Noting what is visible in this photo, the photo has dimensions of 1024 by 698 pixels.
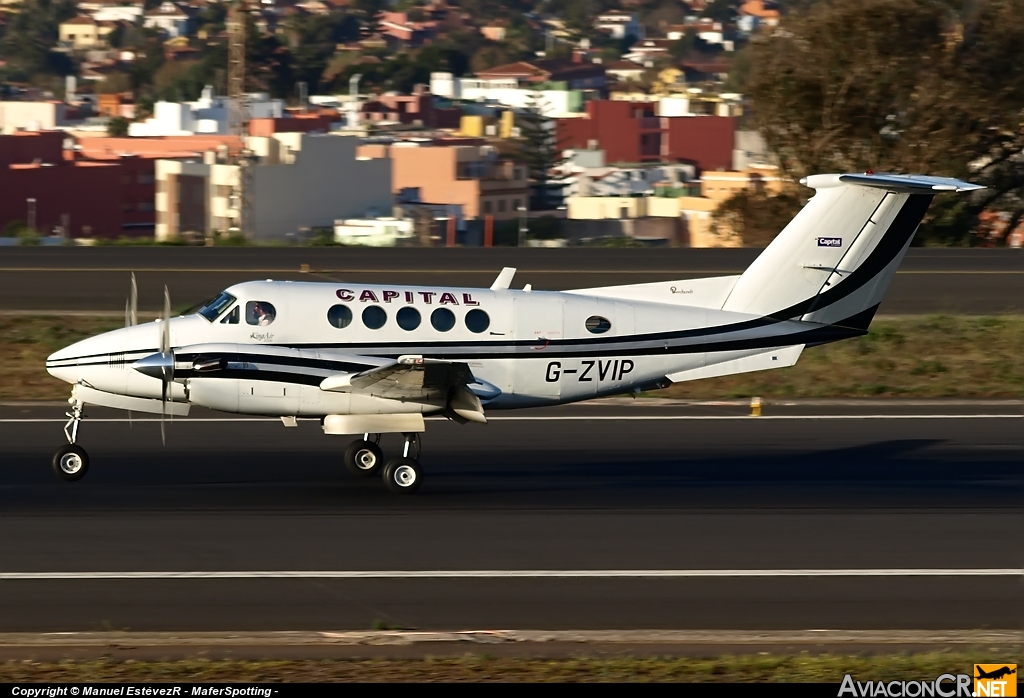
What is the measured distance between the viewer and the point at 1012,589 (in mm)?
11547

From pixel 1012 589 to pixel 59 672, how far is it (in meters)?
7.59

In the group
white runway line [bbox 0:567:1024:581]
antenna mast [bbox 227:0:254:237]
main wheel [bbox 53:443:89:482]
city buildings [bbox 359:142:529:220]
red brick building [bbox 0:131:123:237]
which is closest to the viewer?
white runway line [bbox 0:567:1024:581]

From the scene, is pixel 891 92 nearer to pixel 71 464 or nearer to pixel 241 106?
pixel 241 106

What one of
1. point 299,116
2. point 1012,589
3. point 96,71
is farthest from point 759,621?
point 96,71

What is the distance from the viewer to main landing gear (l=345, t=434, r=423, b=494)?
14.6 m

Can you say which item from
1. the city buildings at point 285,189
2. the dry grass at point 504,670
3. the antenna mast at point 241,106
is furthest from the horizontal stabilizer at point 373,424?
the city buildings at point 285,189

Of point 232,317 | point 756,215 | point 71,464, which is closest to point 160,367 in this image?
point 232,317

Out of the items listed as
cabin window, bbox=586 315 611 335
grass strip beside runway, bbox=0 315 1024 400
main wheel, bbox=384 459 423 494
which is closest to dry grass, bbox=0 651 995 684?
main wheel, bbox=384 459 423 494

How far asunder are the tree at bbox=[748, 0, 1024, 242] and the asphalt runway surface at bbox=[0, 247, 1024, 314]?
24.2 ft

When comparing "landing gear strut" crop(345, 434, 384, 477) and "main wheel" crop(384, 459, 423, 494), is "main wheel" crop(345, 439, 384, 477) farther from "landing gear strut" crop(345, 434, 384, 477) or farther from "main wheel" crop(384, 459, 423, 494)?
"main wheel" crop(384, 459, 423, 494)

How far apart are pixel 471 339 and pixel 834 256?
435 cm

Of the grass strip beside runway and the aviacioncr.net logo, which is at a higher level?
the grass strip beside runway

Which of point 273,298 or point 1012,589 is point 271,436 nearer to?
point 273,298

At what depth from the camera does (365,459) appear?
1540 centimetres
